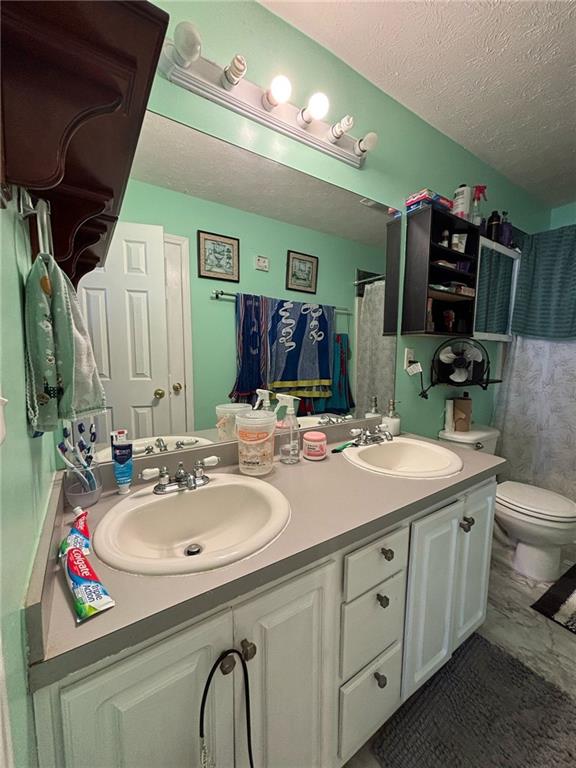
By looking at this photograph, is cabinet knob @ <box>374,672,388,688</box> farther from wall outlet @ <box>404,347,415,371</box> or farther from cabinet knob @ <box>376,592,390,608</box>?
wall outlet @ <box>404,347,415,371</box>

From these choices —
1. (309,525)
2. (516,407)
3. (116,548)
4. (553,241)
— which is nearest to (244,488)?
(309,525)

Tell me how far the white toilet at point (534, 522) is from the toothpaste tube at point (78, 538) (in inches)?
72.5

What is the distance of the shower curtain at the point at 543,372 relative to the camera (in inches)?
82.3

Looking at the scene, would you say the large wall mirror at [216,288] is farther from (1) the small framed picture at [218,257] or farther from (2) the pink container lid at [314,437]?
(2) the pink container lid at [314,437]

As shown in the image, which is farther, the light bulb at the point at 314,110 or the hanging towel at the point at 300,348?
the hanging towel at the point at 300,348

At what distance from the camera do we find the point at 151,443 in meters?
1.02

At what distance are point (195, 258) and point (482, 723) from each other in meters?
1.83

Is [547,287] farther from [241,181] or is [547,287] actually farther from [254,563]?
[254,563]

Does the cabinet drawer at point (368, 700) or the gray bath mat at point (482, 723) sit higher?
the cabinet drawer at point (368, 700)

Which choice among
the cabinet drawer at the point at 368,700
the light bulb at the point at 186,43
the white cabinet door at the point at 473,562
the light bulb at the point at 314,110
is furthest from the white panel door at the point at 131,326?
the white cabinet door at the point at 473,562

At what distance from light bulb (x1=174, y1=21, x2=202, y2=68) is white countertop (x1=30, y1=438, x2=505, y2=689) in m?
1.26

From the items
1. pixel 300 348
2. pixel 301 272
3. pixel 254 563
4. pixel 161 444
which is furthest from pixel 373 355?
pixel 254 563

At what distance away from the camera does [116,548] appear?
628 millimetres

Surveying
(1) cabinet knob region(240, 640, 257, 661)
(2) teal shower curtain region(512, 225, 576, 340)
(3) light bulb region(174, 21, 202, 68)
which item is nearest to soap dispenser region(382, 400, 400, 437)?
(1) cabinet knob region(240, 640, 257, 661)
